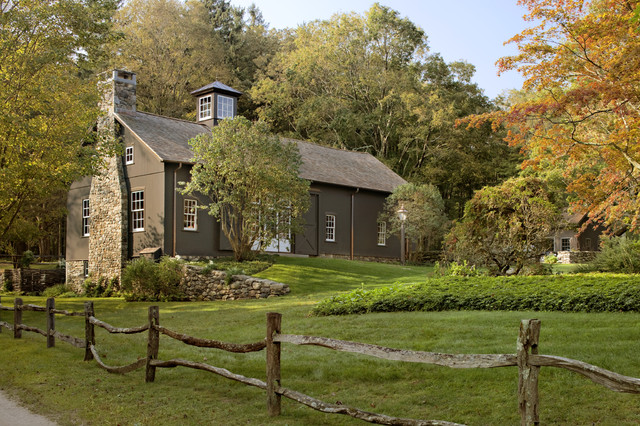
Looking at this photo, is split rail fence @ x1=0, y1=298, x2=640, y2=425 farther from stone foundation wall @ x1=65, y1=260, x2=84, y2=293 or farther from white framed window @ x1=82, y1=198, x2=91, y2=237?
white framed window @ x1=82, y1=198, x2=91, y2=237

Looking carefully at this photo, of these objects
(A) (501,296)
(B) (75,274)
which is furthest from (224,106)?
(A) (501,296)

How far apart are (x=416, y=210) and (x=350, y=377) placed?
23057 mm

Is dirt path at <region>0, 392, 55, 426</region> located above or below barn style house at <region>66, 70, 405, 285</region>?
below

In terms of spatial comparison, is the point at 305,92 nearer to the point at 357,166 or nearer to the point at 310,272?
the point at 357,166

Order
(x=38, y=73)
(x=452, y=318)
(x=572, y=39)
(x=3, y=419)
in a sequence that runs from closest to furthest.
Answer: (x=3, y=419), (x=452, y=318), (x=572, y=39), (x=38, y=73)

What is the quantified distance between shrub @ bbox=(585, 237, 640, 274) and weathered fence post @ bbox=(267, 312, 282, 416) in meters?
14.5

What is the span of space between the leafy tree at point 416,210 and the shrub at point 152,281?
42.3 ft

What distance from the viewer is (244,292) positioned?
19.8 meters

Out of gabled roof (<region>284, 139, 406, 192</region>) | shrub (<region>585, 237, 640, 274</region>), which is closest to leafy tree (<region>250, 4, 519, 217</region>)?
gabled roof (<region>284, 139, 406, 192</region>)

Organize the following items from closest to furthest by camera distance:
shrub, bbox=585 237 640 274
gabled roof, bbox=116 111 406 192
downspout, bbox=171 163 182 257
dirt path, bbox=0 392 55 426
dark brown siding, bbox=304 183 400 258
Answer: dirt path, bbox=0 392 55 426 → shrub, bbox=585 237 640 274 → downspout, bbox=171 163 182 257 → gabled roof, bbox=116 111 406 192 → dark brown siding, bbox=304 183 400 258

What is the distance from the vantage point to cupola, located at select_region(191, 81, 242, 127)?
1110 inches

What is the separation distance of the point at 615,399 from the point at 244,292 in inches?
576

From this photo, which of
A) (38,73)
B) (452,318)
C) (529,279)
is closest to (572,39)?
(529,279)

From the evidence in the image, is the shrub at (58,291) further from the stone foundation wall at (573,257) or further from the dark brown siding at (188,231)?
the stone foundation wall at (573,257)
